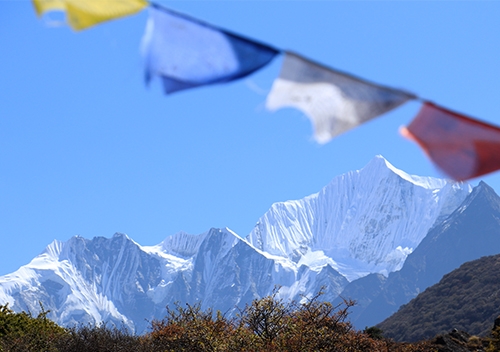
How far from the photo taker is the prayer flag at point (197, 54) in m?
5.01

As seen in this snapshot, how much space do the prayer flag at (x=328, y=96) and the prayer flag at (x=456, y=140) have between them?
1.28 ft

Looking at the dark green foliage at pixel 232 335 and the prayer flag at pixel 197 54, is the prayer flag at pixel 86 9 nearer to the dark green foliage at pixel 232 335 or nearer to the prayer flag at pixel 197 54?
the prayer flag at pixel 197 54

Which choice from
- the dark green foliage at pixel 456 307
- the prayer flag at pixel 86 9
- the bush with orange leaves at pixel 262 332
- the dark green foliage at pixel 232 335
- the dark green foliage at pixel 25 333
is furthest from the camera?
the dark green foliage at pixel 456 307

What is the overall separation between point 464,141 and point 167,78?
2500mm

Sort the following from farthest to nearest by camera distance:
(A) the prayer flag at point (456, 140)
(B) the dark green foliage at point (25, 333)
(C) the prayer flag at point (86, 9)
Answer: (B) the dark green foliage at point (25, 333)
(A) the prayer flag at point (456, 140)
(C) the prayer flag at point (86, 9)

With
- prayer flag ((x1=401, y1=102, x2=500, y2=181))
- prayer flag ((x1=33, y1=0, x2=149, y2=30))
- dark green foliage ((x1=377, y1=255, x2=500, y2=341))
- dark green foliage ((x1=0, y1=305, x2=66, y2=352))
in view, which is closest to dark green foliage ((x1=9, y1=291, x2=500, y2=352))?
dark green foliage ((x1=0, y1=305, x2=66, y2=352))

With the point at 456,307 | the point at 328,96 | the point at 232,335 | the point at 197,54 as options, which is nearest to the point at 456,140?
the point at 328,96

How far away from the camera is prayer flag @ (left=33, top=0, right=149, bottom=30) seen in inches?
193

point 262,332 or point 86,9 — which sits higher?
point 262,332

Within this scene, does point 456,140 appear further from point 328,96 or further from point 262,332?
point 262,332

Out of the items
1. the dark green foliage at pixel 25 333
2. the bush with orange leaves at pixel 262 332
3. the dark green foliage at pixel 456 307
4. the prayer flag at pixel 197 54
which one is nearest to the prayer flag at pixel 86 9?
the prayer flag at pixel 197 54

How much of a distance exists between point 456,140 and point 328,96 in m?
1.19

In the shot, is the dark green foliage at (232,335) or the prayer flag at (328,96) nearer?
the prayer flag at (328,96)

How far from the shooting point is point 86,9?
16.1ft
